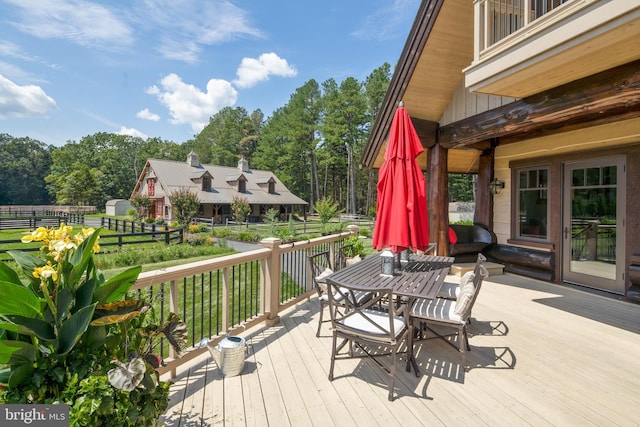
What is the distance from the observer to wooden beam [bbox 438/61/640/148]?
3.38m

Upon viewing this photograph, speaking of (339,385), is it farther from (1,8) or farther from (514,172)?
(1,8)

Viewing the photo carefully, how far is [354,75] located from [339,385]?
32915mm

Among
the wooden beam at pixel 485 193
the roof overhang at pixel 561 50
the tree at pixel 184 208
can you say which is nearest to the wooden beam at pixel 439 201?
the wooden beam at pixel 485 193

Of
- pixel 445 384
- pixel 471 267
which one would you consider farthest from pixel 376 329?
pixel 471 267

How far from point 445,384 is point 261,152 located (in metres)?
41.4

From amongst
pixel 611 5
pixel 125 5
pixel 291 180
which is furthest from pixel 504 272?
pixel 291 180

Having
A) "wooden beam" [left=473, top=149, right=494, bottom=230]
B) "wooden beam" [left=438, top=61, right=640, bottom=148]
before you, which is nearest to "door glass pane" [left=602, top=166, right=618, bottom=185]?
"wooden beam" [left=438, top=61, right=640, bottom=148]

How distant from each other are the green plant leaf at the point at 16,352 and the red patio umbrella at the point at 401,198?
2.84m

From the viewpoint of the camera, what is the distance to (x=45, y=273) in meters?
1.42

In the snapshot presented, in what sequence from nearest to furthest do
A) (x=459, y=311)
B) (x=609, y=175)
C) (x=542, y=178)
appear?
(x=459, y=311) < (x=609, y=175) < (x=542, y=178)

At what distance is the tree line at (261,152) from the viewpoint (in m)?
32.3

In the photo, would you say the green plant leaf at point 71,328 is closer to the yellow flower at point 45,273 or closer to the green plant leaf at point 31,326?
the green plant leaf at point 31,326

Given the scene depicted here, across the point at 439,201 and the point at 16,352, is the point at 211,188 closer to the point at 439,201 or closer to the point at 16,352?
the point at 439,201

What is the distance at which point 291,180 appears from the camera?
3809 centimetres
